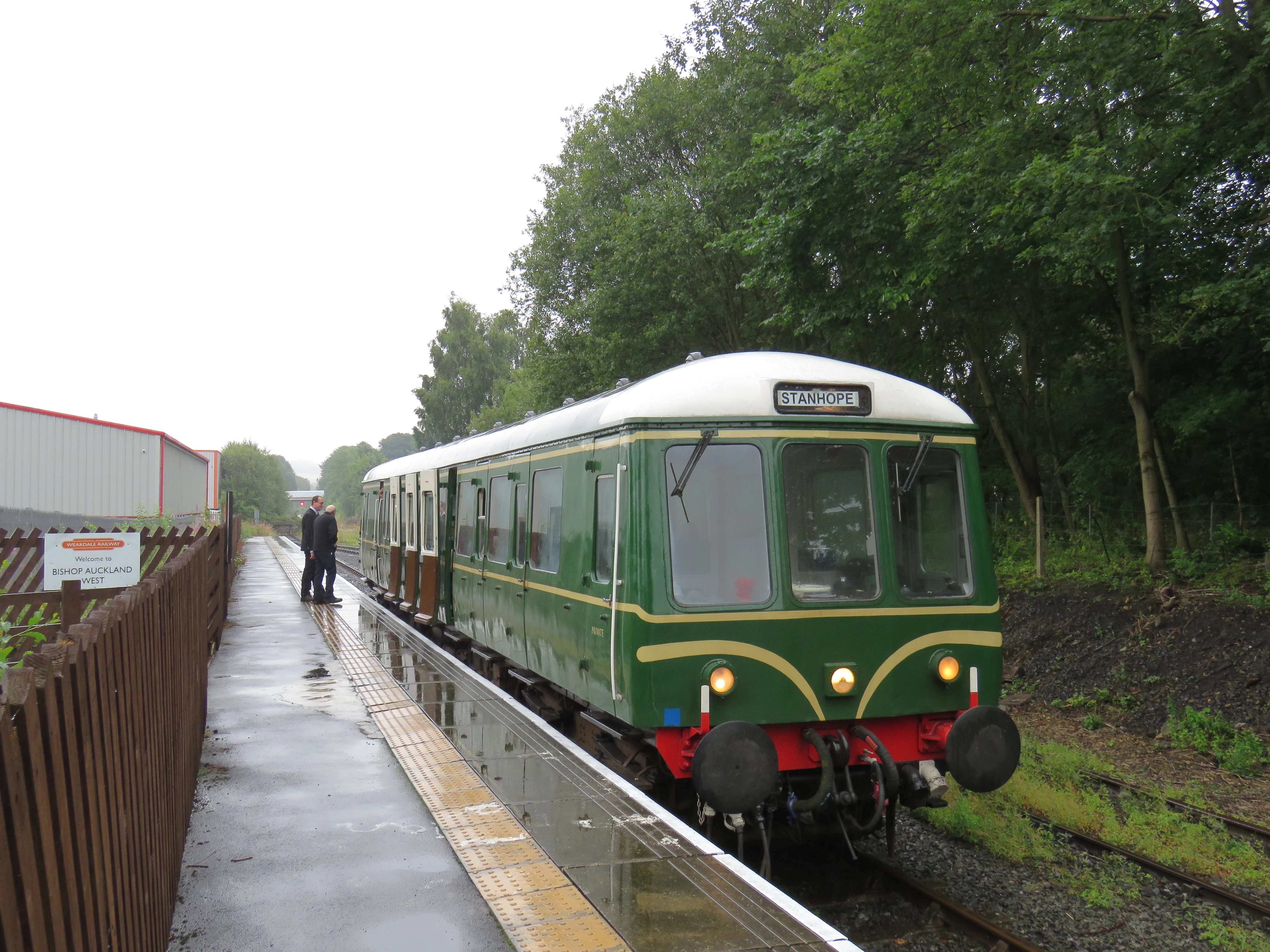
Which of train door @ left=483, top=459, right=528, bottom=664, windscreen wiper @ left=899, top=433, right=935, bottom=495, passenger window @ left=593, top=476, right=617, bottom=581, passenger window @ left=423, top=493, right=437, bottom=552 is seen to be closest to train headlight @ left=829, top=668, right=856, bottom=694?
windscreen wiper @ left=899, top=433, right=935, bottom=495

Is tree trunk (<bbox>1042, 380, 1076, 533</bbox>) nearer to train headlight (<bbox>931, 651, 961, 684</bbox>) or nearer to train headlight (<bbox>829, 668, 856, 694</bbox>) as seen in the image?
train headlight (<bbox>931, 651, 961, 684</bbox>)

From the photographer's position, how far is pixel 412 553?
15.2 meters

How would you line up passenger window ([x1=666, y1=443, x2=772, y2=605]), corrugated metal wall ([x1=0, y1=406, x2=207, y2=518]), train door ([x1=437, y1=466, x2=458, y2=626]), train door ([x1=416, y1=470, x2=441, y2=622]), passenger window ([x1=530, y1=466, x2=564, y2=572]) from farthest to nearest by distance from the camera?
corrugated metal wall ([x1=0, y1=406, x2=207, y2=518]) < train door ([x1=416, y1=470, x2=441, y2=622]) < train door ([x1=437, y1=466, x2=458, y2=626]) < passenger window ([x1=530, y1=466, x2=564, y2=572]) < passenger window ([x1=666, y1=443, x2=772, y2=605])

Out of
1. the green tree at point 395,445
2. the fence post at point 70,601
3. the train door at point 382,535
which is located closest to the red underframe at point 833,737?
the fence post at point 70,601

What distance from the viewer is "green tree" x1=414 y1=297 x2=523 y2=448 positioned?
6531 centimetres

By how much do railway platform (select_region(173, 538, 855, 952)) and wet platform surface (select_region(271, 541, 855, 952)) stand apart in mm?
13

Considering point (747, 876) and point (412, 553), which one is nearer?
point (747, 876)

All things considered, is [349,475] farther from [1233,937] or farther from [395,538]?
[1233,937]

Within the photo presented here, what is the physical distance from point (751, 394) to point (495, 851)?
2993mm

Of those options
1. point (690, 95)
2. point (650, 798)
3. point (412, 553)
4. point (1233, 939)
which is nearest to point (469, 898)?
point (650, 798)

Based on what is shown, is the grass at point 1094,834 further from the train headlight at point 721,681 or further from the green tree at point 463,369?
the green tree at point 463,369

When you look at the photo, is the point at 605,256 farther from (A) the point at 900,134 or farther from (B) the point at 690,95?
(A) the point at 900,134

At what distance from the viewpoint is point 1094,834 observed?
7.53 m

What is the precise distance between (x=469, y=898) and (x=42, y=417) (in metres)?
18.7
